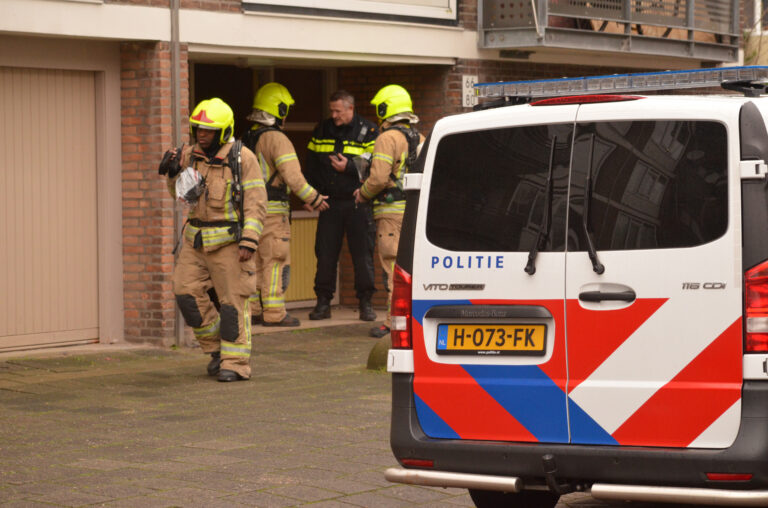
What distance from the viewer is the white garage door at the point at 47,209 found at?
11.8 m

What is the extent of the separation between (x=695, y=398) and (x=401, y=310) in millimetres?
1358

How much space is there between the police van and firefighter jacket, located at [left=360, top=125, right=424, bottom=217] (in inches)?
263

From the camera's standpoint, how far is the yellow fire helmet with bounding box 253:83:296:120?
44.0 feet

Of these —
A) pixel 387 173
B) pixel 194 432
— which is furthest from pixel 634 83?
pixel 387 173

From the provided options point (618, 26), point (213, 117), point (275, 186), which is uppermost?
point (618, 26)

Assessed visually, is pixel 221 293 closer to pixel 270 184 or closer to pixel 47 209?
pixel 47 209

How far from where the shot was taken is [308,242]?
15.4 metres

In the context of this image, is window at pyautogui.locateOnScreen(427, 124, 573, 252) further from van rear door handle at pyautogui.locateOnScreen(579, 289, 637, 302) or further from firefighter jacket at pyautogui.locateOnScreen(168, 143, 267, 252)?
firefighter jacket at pyautogui.locateOnScreen(168, 143, 267, 252)

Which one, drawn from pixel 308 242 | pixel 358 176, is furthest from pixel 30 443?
pixel 308 242

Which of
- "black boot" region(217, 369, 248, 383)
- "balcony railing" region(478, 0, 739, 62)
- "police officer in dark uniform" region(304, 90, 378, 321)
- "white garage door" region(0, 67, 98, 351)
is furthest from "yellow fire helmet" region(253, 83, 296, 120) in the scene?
"black boot" region(217, 369, 248, 383)

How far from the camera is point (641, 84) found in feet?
21.0

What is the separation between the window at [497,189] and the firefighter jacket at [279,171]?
7187 mm

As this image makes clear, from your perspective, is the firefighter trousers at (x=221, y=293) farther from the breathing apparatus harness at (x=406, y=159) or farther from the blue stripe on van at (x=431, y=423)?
the blue stripe on van at (x=431, y=423)

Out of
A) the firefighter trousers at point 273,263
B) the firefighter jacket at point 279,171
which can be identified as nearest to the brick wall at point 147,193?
the firefighter jacket at point 279,171
